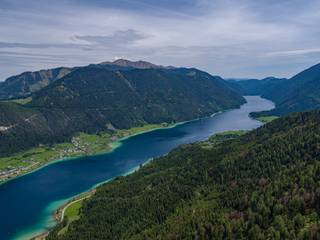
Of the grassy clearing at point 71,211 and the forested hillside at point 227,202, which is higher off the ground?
the forested hillside at point 227,202

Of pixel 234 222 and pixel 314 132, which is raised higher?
pixel 314 132

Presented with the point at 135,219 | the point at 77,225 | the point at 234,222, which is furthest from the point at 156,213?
the point at 234,222

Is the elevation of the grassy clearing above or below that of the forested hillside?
below

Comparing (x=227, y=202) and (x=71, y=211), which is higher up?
(x=227, y=202)

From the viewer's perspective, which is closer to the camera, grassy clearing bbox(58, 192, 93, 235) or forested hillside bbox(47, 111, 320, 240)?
forested hillside bbox(47, 111, 320, 240)

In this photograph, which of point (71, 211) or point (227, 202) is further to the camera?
point (71, 211)

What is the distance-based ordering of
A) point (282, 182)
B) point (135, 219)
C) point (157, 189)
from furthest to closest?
point (157, 189) → point (135, 219) → point (282, 182)

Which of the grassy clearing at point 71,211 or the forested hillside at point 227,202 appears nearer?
the forested hillside at point 227,202

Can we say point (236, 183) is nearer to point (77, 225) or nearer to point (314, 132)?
point (314, 132)
